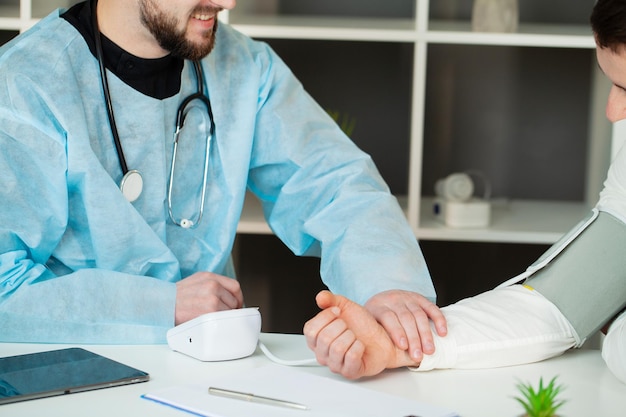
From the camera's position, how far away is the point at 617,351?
3.42ft

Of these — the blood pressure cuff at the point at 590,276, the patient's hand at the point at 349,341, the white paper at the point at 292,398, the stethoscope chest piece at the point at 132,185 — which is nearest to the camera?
the white paper at the point at 292,398

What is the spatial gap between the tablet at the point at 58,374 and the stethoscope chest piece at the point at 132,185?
38 centimetres

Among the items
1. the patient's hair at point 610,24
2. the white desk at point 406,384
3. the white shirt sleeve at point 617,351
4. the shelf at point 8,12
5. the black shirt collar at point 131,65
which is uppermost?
the shelf at point 8,12

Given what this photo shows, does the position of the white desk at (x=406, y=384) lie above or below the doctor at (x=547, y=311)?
below

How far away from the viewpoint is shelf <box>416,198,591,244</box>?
7.26 ft

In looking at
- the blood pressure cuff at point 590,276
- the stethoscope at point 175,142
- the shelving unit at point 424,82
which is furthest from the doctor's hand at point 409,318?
the shelving unit at point 424,82

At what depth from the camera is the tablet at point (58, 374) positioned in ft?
3.13

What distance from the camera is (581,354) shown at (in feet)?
3.82

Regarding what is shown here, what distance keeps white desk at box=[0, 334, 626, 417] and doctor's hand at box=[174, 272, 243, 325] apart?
0.12 metres

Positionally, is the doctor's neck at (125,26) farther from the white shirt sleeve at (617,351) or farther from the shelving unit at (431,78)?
the white shirt sleeve at (617,351)

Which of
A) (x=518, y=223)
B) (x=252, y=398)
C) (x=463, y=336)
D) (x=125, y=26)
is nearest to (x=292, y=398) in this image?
(x=252, y=398)

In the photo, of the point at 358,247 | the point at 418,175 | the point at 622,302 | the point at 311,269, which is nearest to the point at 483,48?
the point at 418,175

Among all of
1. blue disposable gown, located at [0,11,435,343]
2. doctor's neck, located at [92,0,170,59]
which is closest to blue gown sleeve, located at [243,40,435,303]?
blue disposable gown, located at [0,11,435,343]

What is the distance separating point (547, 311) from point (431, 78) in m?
1.56
